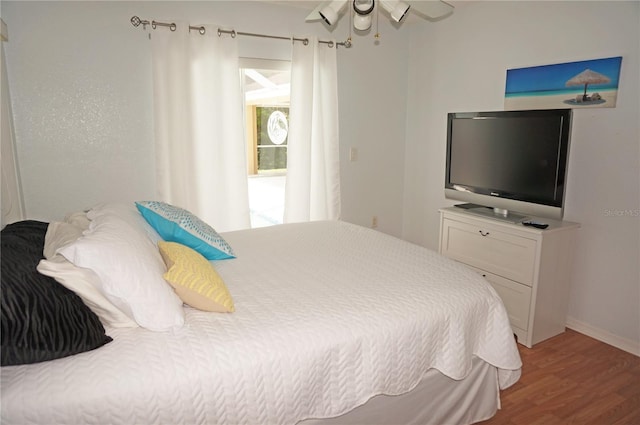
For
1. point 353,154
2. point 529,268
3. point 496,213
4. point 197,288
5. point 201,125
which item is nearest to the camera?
point 197,288

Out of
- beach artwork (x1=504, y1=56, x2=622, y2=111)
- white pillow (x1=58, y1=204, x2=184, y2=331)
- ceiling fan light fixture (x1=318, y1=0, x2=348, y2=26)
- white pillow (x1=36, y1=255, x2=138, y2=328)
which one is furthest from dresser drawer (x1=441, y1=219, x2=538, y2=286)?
white pillow (x1=36, y1=255, x2=138, y2=328)

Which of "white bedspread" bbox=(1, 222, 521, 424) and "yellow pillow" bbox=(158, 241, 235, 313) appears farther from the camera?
"yellow pillow" bbox=(158, 241, 235, 313)

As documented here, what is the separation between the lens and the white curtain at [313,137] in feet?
11.8

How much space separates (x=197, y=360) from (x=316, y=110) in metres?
2.77

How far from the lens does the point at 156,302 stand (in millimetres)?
1436

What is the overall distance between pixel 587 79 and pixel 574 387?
75.5 inches

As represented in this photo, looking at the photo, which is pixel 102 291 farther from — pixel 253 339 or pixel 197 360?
pixel 253 339

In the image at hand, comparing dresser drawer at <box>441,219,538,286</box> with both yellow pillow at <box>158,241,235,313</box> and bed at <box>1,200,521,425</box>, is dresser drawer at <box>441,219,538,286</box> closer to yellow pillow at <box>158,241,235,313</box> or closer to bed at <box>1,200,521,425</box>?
bed at <box>1,200,521,425</box>

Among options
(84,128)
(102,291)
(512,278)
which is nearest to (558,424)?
(512,278)

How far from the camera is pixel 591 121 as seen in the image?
110 inches

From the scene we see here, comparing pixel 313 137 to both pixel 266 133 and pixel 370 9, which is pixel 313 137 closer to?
pixel 266 133

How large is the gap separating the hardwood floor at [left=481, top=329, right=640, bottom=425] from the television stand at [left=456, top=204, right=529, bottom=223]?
33.3 inches

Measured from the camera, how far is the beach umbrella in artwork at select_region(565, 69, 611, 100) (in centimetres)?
269

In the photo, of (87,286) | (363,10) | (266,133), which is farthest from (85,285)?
(266,133)
